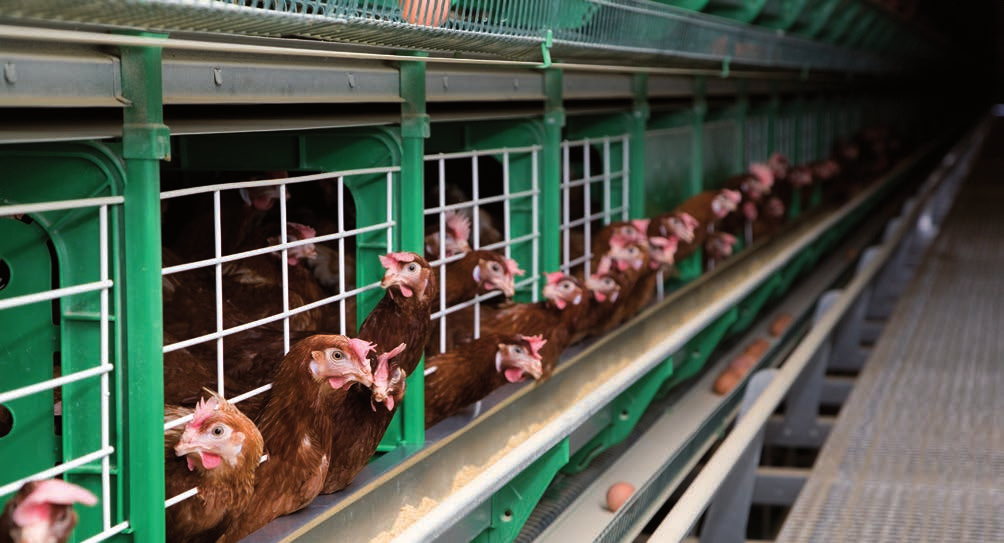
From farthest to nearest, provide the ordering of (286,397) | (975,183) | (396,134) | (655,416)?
(975,183) → (655,416) → (396,134) → (286,397)

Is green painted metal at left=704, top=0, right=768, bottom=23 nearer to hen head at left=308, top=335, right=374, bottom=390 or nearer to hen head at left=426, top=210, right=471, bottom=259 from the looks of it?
hen head at left=426, top=210, right=471, bottom=259

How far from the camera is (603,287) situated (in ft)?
13.9

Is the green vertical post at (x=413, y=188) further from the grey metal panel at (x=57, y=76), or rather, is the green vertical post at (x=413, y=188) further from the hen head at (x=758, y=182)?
the hen head at (x=758, y=182)

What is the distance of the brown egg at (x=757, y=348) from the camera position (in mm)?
6113

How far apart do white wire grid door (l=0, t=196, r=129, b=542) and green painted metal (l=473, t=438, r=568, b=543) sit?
3.81ft

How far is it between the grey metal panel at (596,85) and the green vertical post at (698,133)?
3.98 ft

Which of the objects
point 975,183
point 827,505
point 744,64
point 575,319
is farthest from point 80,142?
point 975,183

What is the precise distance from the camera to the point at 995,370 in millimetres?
5105

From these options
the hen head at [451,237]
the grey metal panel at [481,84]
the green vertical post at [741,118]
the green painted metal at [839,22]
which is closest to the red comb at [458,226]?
the hen head at [451,237]

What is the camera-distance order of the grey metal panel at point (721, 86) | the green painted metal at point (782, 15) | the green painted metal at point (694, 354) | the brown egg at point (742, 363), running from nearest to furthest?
the green painted metal at point (694, 354) < the brown egg at point (742, 363) < the grey metal panel at point (721, 86) < the green painted metal at point (782, 15)

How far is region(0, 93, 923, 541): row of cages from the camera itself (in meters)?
2.02

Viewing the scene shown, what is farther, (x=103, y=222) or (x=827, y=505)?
(x=827, y=505)

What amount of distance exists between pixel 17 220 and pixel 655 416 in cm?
329

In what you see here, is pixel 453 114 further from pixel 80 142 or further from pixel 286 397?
pixel 80 142
